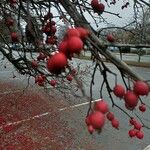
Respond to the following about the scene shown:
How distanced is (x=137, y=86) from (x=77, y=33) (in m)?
0.26

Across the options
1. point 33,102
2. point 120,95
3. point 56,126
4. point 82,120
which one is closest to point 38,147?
point 56,126

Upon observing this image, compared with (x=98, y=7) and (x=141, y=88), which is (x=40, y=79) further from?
(x=141, y=88)

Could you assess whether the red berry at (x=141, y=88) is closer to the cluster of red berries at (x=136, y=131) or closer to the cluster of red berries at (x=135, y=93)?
the cluster of red berries at (x=135, y=93)

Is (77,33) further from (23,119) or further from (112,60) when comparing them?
(23,119)

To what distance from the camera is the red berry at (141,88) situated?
1252 mm

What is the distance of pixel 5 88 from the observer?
58.7 feet

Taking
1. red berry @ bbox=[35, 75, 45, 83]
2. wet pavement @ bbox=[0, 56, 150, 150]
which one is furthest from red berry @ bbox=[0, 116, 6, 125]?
red berry @ bbox=[35, 75, 45, 83]

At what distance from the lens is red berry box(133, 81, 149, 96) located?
1.25 m

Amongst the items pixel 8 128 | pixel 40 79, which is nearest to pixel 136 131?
pixel 40 79

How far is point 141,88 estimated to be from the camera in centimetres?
127

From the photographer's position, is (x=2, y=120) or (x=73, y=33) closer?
(x=73, y=33)

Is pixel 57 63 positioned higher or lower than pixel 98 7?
lower

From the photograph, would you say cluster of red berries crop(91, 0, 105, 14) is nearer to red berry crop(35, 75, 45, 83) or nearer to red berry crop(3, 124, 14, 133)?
red berry crop(35, 75, 45, 83)

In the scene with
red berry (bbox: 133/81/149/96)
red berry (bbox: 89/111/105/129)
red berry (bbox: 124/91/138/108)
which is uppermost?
red berry (bbox: 133/81/149/96)
